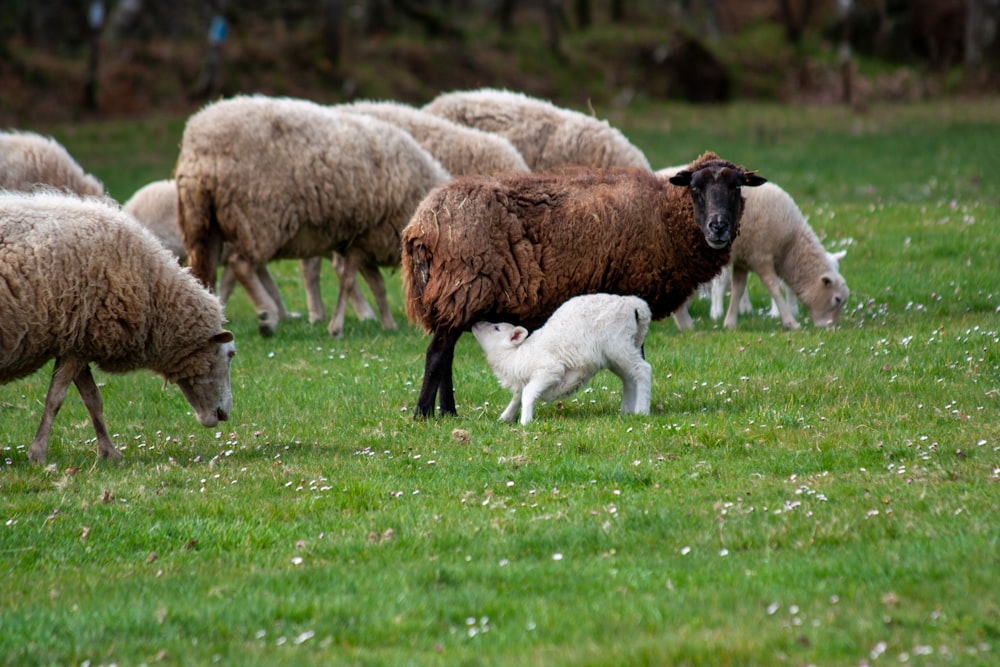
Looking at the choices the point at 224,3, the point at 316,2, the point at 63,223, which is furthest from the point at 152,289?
the point at 316,2

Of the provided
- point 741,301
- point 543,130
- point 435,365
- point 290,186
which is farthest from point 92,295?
point 741,301

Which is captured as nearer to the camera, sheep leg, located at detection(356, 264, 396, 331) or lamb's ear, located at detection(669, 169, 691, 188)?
lamb's ear, located at detection(669, 169, 691, 188)

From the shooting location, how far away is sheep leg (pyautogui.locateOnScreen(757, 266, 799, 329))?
39.7 feet

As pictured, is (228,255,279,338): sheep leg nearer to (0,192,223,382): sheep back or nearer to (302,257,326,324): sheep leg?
(302,257,326,324): sheep leg

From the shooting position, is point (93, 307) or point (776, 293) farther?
point (776, 293)

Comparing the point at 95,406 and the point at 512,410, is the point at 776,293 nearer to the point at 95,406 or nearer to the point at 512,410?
the point at 512,410

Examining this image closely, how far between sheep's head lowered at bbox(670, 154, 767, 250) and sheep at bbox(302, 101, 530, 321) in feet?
14.6

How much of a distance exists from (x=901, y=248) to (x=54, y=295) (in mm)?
11010

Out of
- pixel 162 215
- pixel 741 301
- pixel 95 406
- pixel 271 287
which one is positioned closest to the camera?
pixel 95 406

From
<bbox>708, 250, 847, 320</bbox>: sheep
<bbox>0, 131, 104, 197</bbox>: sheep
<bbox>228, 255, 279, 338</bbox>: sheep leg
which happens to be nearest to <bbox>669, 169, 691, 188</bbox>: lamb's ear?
<bbox>708, 250, 847, 320</bbox>: sheep

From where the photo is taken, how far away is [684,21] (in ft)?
158

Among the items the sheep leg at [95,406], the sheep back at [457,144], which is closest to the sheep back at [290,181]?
the sheep back at [457,144]

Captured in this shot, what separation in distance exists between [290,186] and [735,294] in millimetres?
4775

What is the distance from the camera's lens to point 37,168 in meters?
12.7
